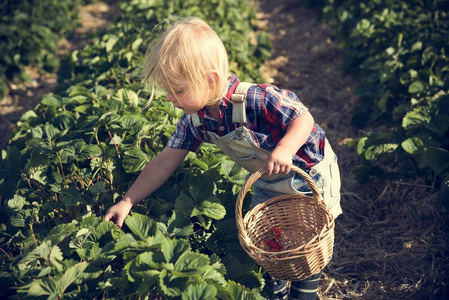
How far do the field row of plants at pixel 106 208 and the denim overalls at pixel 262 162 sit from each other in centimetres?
14

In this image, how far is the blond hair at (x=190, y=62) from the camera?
1.93 metres

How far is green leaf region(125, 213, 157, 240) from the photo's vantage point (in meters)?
1.95

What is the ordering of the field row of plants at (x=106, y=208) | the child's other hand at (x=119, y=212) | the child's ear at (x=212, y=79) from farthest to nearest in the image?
the child's other hand at (x=119, y=212)
the child's ear at (x=212, y=79)
the field row of plants at (x=106, y=208)

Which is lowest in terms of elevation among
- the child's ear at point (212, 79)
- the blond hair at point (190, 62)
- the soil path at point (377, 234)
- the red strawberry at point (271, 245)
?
the soil path at point (377, 234)

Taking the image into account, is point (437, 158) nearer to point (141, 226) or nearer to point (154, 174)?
point (154, 174)

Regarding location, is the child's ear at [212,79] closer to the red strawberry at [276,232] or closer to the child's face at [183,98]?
the child's face at [183,98]

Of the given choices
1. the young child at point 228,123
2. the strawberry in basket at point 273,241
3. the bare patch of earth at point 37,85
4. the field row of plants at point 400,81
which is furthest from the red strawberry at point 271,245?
the bare patch of earth at point 37,85

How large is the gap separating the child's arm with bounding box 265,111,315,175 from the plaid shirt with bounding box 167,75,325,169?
42 millimetres

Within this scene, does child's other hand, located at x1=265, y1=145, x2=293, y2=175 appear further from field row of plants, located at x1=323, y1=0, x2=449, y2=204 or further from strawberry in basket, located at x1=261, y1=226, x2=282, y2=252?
field row of plants, located at x1=323, y1=0, x2=449, y2=204

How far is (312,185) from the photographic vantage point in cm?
205

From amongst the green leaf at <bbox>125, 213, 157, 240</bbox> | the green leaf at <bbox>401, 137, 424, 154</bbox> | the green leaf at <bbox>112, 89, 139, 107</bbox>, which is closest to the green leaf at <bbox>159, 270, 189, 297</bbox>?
the green leaf at <bbox>125, 213, 157, 240</bbox>

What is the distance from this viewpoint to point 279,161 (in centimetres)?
192

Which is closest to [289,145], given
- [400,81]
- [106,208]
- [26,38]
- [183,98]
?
[183,98]

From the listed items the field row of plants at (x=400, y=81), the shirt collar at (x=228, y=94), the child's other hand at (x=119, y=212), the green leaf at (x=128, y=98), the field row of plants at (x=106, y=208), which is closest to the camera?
the field row of plants at (x=106, y=208)
